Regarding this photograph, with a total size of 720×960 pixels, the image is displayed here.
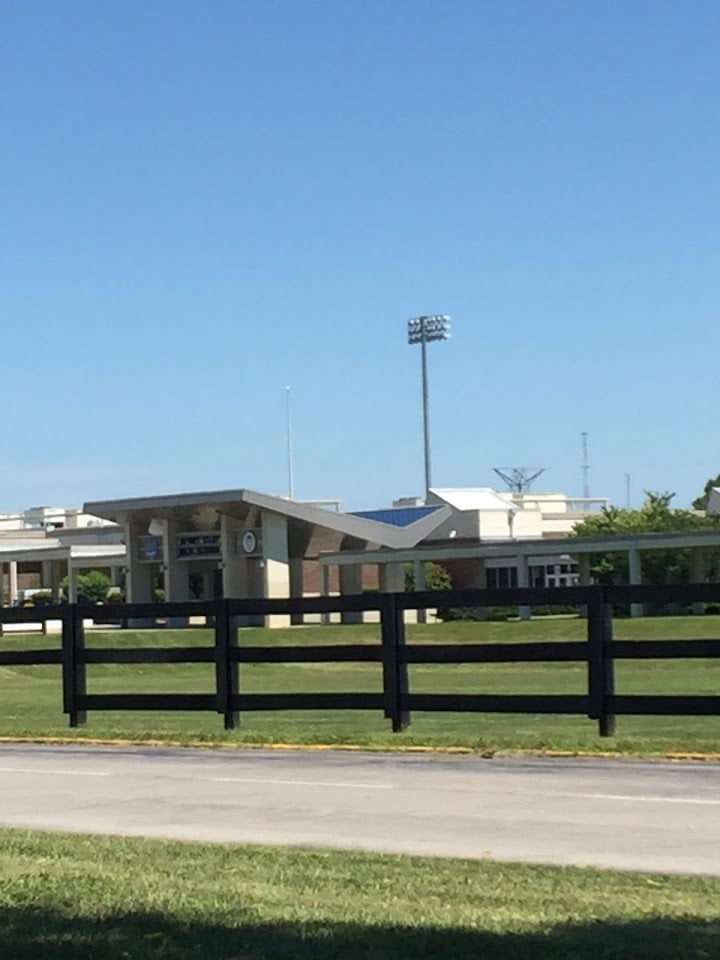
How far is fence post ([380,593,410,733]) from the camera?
60.0 ft

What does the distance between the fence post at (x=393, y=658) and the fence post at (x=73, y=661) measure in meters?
4.12

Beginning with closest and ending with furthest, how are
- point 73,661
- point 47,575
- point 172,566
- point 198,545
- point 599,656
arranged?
point 599,656 < point 73,661 < point 198,545 < point 172,566 < point 47,575

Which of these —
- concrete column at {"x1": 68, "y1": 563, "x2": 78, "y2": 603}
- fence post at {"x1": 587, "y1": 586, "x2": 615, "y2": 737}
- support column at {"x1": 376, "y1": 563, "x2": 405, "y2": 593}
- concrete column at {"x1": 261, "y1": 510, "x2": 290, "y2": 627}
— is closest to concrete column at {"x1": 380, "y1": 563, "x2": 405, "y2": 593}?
support column at {"x1": 376, "y1": 563, "x2": 405, "y2": 593}

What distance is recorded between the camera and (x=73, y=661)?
20.4 metres

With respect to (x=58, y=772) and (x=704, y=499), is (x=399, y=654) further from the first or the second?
(x=704, y=499)

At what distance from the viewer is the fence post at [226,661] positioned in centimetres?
1933

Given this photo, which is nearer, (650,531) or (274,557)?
(274,557)

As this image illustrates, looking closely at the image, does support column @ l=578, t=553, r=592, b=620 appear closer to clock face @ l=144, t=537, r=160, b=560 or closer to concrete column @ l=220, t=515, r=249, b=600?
concrete column @ l=220, t=515, r=249, b=600

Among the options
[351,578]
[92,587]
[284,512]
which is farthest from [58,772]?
[92,587]

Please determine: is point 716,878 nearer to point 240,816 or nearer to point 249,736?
point 240,816

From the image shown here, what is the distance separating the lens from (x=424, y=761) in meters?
15.9

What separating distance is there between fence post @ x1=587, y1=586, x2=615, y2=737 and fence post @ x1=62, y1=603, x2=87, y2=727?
6.51 metres

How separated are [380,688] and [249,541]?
142 ft

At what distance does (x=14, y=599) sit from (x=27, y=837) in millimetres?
91684
